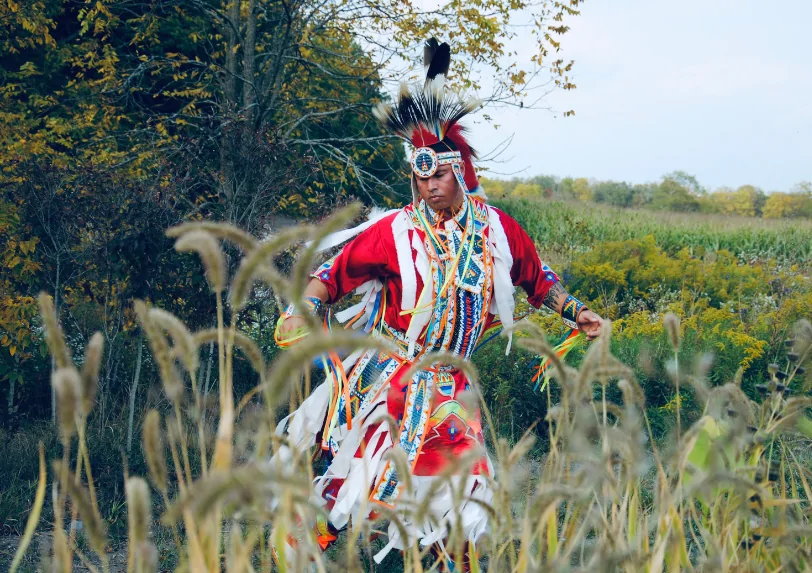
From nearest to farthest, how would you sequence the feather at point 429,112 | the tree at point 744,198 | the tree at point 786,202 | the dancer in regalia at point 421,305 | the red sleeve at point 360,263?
the dancer in regalia at point 421,305, the red sleeve at point 360,263, the feather at point 429,112, the tree at point 786,202, the tree at point 744,198

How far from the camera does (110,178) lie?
5.21 meters

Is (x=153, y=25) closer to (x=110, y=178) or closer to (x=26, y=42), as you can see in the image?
(x=26, y=42)

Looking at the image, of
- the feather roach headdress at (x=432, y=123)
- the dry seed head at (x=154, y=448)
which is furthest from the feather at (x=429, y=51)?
the dry seed head at (x=154, y=448)

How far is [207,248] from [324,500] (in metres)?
2.09

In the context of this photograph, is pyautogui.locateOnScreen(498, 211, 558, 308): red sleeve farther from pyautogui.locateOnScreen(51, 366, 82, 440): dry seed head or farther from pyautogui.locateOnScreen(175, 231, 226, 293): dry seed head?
pyautogui.locateOnScreen(51, 366, 82, 440): dry seed head

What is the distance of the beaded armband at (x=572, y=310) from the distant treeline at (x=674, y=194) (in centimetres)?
2323

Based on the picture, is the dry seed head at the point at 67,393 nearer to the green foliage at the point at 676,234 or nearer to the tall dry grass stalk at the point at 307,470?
the tall dry grass stalk at the point at 307,470

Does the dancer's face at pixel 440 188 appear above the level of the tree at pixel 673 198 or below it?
above

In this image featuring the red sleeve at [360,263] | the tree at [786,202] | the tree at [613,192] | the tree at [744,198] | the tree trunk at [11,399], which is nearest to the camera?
the red sleeve at [360,263]

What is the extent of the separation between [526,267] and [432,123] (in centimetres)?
68

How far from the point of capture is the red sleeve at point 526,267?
3389 mm

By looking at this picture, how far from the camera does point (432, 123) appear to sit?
332 cm

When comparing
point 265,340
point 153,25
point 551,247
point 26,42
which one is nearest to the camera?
point 265,340

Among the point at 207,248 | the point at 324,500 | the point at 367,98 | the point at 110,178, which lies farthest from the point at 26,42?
the point at 207,248
